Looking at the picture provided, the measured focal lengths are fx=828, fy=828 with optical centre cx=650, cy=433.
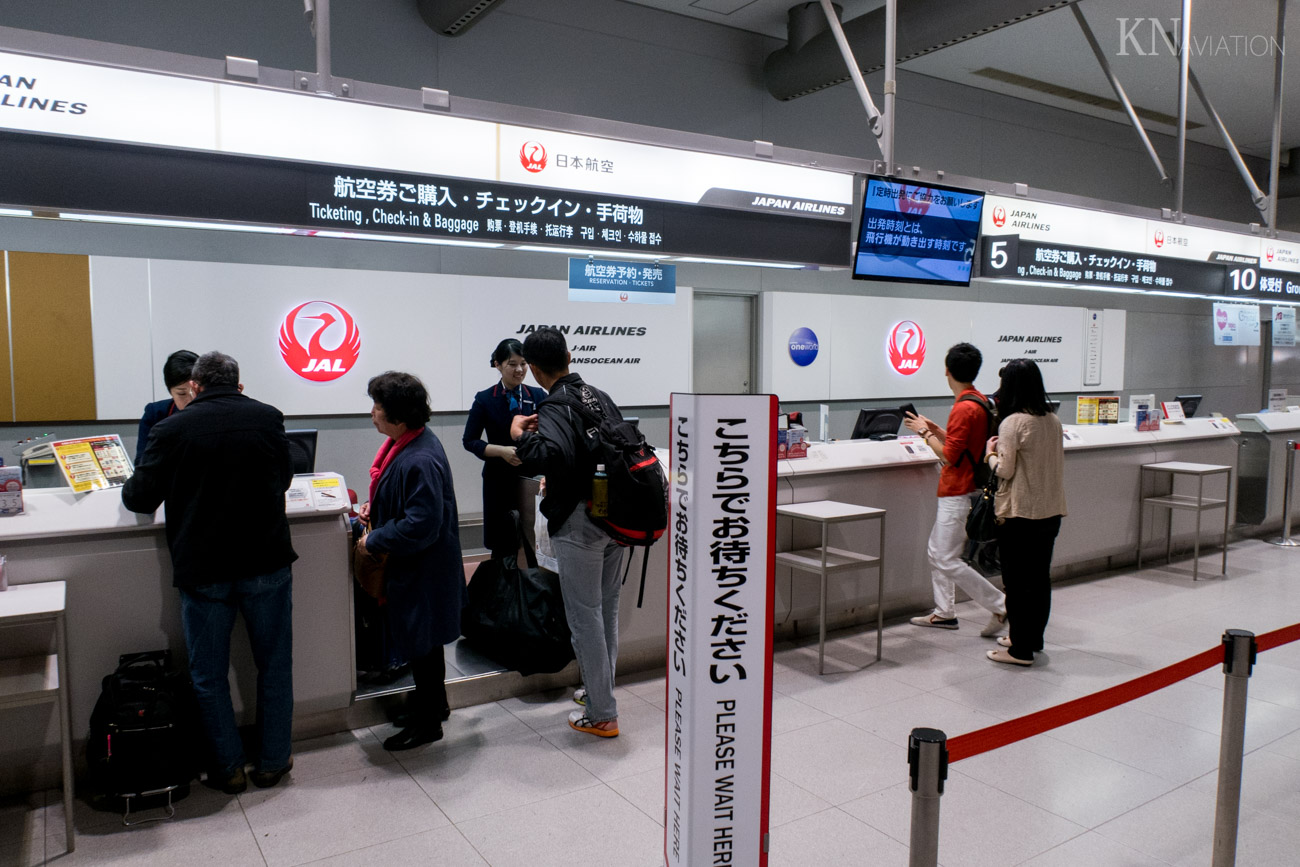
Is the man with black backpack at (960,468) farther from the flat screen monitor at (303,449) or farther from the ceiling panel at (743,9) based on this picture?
the ceiling panel at (743,9)

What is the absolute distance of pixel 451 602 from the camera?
3.07m

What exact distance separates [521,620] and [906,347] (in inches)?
223

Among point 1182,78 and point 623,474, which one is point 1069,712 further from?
point 1182,78

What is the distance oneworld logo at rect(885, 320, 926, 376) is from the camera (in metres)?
7.87

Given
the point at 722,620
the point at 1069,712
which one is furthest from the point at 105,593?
the point at 1069,712

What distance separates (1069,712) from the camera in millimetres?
1809

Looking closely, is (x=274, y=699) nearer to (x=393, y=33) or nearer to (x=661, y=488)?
(x=661, y=488)

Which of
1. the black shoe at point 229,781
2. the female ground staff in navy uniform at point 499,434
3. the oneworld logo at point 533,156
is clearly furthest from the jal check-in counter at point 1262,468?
the black shoe at point 229,781

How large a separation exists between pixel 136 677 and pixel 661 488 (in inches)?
72.4

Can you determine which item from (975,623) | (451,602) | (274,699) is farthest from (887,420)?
(274,699)

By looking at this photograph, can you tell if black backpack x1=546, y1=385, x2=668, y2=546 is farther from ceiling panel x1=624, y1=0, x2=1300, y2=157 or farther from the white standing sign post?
ceiling panel x1=624, y1=0, x2=1300, y2=157

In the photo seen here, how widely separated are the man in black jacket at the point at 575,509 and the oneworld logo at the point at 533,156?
2.10 ft

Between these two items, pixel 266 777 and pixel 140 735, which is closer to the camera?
pixel 140 735

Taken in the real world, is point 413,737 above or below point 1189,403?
below
